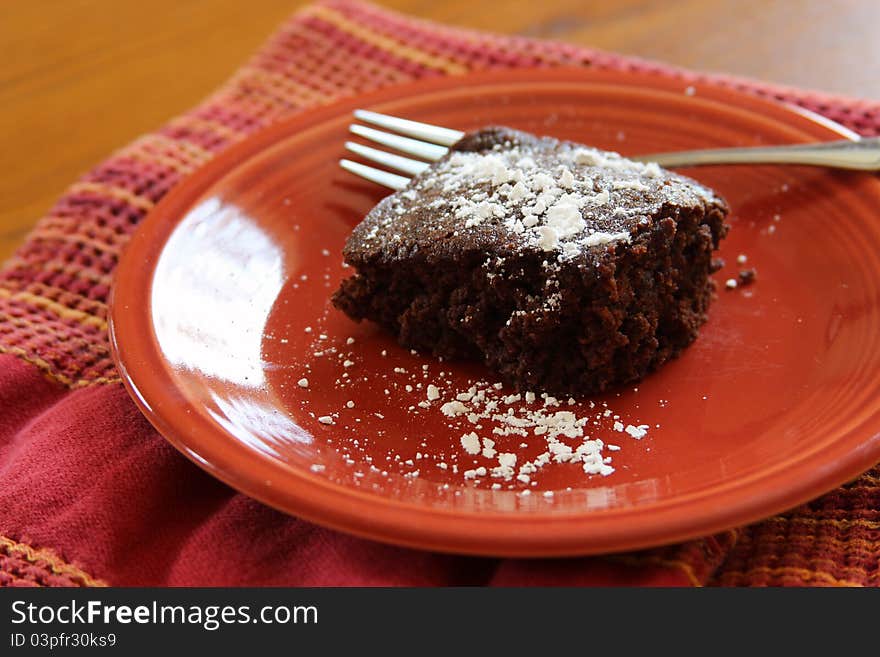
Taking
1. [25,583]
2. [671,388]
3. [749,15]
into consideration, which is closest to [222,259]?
[25,583]

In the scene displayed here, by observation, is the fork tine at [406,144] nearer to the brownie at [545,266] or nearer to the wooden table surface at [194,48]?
the brownie at [545,266]

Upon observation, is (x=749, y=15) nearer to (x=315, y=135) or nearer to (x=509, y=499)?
(x=315, y=135)

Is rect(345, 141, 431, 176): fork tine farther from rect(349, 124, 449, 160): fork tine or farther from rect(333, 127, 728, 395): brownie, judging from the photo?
rect(333, 127, 728, 395): brownie

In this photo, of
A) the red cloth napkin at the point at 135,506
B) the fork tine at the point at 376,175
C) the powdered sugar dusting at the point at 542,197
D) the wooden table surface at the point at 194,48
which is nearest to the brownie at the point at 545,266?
the powdered sugar dusting at the point at 542,197

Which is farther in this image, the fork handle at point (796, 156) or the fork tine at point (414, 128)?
the fork tine at point (414, 128)

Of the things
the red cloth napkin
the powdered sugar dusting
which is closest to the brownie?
the powdered sugar dusting

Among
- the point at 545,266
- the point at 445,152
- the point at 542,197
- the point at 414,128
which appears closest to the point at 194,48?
the point at 414,128
